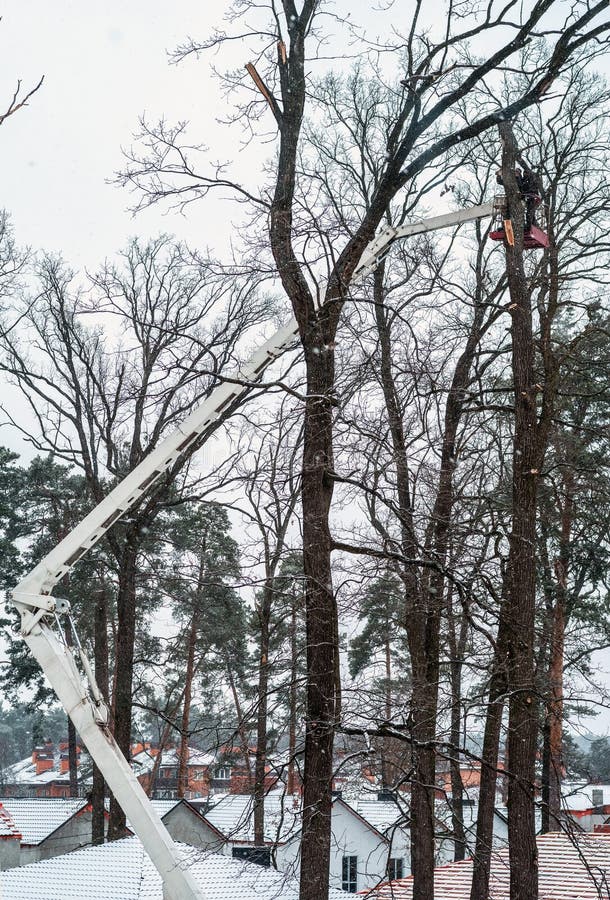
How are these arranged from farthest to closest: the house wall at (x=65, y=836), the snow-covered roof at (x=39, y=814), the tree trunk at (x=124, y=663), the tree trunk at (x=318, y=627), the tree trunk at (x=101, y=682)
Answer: the house wall at (x=65, y=836) < the snow-covered roof at (x=39, y=814) < the tree trunk at (x=101, y=682) < the tree trunk at (x=124, y=663) < the tree trunk at (x=318, y=627)

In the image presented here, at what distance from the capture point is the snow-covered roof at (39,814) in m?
28.2

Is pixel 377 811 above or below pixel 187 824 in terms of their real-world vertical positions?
above

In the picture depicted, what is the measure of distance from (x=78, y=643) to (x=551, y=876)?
8.78m

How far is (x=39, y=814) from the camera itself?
29266mm

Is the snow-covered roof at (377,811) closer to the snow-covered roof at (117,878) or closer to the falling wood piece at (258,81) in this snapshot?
the snow-covered roof at (117,878)

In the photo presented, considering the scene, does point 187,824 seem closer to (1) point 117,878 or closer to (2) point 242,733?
(1) point 117,878

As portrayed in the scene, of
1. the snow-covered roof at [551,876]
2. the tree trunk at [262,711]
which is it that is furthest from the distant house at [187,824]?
the snow-covered roof at [551,876]

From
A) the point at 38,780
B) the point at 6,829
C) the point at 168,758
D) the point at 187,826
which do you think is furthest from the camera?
the point at 38,780

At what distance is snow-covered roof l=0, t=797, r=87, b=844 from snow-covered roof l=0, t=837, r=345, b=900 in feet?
49.1

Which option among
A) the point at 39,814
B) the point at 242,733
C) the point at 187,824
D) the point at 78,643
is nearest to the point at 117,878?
the point at 242,733

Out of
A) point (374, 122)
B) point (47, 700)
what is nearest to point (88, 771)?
point (47, 700)

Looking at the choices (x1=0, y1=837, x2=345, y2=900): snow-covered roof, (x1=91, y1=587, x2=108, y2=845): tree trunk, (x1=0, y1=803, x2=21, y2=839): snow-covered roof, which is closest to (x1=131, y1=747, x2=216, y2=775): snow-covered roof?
(x1=91, y1=587, x2=108, y2=845): tree trunk

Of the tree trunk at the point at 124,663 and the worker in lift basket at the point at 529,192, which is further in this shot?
the tree trunk at the point at 124,663

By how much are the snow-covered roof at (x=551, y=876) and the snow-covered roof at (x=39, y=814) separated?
54.2 feet
